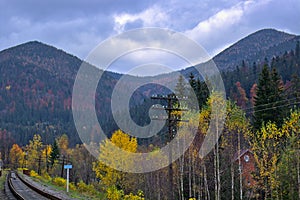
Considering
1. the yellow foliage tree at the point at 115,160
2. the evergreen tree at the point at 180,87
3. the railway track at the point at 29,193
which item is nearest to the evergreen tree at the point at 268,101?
the evergreen tree at the point at 180,87

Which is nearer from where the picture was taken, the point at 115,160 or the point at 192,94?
the point at 115,160

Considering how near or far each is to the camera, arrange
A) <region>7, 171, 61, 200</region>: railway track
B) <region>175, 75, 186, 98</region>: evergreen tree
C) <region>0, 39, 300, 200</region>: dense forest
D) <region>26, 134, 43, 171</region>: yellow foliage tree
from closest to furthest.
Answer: <region>7, 171, 61, 200</region>: railway track
<region>0, 39, 300, 200</region>: dense forest
<region>175, 75, 186, 98</region>: evergreen tree
<region>26, 134, 43, 171</region>: yellow foliage tree

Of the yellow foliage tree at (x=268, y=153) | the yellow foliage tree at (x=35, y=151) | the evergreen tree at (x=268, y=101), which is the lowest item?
the yellow foliage tree at (x=35, y=151)

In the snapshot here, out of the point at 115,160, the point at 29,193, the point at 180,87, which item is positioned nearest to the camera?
the point at 29,193

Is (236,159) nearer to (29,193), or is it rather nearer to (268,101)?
(268,101)

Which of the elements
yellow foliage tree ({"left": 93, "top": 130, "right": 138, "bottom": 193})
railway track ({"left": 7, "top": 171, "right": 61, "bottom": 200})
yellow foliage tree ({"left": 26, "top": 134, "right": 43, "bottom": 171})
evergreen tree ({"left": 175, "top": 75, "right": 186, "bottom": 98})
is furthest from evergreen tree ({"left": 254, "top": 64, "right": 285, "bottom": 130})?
yellow foliage tree ({"left": 26, "top": 134, "right": 43, "bottom": 171})

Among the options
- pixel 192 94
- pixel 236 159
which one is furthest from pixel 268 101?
pixel 192 94

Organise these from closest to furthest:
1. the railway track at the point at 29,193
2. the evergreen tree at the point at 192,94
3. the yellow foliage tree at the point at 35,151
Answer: the railway track at the point at 29,193 → the evergreen tree at the point at 192,94 → the yellow foliage tree at the point at 35,151

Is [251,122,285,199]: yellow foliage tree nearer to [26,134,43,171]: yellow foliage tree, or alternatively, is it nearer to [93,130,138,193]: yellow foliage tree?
[93,130,138,193]: yellow foliage tree

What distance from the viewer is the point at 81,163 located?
87.1 m

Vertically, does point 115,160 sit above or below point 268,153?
below

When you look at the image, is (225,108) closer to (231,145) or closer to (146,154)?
(231,145)

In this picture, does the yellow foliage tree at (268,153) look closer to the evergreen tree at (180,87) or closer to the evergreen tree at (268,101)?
the evergreen tree at (268,101)

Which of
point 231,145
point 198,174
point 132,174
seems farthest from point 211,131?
point 132,174
